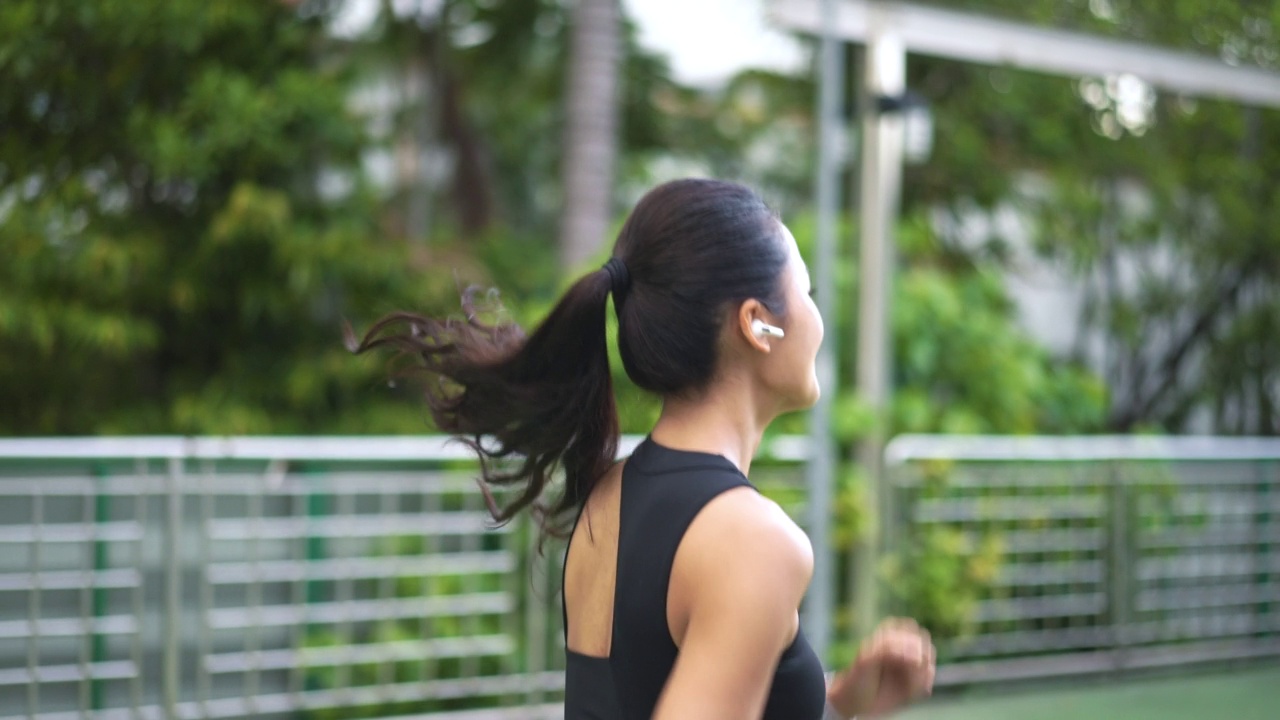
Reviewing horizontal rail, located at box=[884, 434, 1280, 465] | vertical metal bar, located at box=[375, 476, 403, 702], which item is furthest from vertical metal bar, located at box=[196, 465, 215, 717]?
horizontal rail, located at box=[884, 434, 1280, 465]

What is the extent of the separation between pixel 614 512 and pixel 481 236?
8.77 metres

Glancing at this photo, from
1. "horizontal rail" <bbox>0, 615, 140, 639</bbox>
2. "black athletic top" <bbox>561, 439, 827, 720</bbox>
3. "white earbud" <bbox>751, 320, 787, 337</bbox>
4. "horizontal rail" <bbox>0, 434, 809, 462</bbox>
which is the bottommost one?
"horizontal rail" <bbox>0, 615, 140, 639</bbox>

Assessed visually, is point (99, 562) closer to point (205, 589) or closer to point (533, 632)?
point (205, 589)

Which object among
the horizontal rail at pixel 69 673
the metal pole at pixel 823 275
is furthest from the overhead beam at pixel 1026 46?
the horizontal rail at pixel 69 673

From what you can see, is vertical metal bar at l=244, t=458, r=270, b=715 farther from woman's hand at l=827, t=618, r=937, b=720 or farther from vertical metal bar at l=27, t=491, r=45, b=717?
woman's hand at l=827, t=618, r=937, b=720

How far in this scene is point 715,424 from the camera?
5.95 feet

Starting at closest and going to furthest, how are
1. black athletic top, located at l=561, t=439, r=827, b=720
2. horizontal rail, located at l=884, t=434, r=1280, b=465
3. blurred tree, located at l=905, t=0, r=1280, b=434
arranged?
black athletic top, located at l=561, t=439, r=827, b=720 → horizontal rail, located at l=884, t=434, r=1280, b=465 → blurred tree, located at l=905, t=0, r=1280, b=434

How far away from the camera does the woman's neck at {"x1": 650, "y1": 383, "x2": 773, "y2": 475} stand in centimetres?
180

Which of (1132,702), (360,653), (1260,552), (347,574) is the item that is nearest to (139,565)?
(347,574)

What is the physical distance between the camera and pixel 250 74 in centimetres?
912

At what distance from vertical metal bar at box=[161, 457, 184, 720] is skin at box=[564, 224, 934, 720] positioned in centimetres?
379

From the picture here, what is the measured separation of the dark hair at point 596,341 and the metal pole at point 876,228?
17.1 feet

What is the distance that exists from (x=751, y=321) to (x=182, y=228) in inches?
309

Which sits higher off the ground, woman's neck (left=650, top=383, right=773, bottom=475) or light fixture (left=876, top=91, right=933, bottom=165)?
light fixture (left=876, top=91, right=933, bottom=165)
